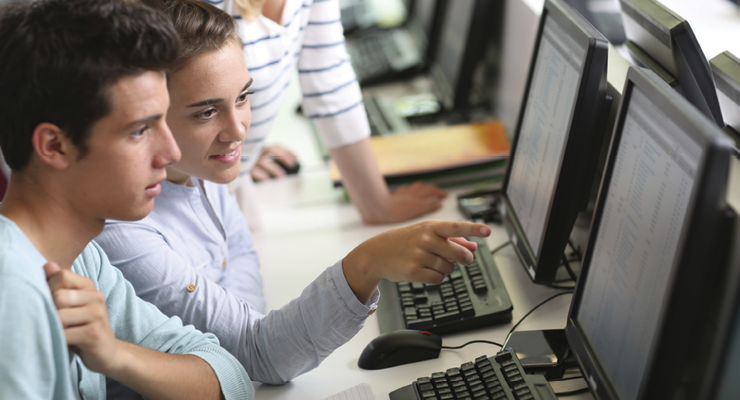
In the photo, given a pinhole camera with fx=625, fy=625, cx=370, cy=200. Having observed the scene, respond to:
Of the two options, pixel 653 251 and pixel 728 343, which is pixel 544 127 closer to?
pixel 653 251

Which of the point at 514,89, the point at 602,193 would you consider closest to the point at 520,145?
the point at 602,193

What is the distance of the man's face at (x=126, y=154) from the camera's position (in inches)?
27.3

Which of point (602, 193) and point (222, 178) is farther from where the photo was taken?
point (222, 178)

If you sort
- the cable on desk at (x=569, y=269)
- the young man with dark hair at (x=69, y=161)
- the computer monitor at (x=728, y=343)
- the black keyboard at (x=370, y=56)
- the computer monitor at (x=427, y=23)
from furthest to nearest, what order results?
the black keyboard at (x=370, y=56) < the computer monitor at (x=427, y=23) < the cable on desk at (x=569, y=269) < the young man with dark hair at (x=69, y=161) < the computer monitor at (x=728, y=343)

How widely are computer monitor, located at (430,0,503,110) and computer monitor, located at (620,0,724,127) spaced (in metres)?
0.79

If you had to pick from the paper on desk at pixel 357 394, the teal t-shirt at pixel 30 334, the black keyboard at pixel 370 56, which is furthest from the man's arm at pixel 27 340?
the black keyboard at pixel 370 56

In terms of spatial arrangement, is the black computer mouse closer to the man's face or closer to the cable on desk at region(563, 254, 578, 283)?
the cable on desk at region(563, 254, 578, 283)

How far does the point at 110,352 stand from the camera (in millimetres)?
719

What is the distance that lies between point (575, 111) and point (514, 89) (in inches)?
32.8

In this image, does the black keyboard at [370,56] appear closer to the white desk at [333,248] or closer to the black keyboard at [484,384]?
the white desk at [333,248]

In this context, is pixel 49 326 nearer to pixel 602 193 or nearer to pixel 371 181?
pixel 602 193

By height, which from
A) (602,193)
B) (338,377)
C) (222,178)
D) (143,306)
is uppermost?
(602,193)

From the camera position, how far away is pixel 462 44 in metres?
1.85

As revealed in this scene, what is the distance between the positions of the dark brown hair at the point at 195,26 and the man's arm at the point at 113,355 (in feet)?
1.25
